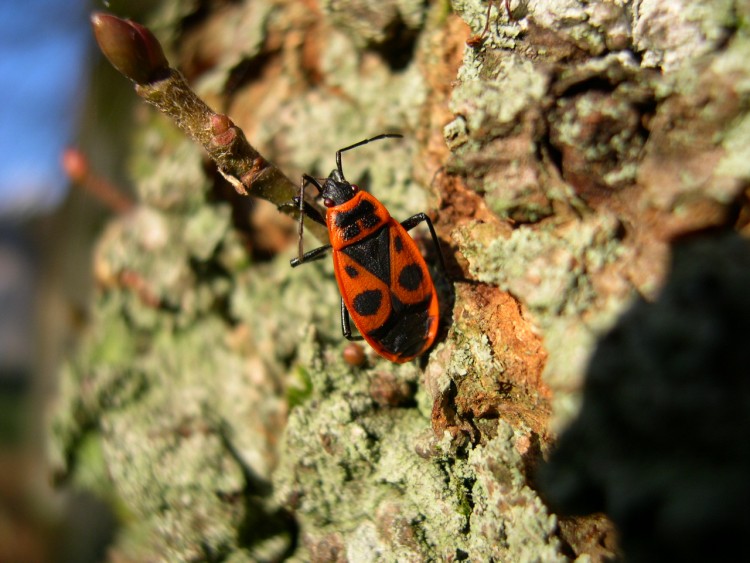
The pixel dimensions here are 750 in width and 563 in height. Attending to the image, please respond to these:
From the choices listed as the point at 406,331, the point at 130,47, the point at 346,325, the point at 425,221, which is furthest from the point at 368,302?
the point at 130,47

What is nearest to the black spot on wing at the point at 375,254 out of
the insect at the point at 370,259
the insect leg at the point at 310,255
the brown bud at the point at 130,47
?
the insect at the point at 370,259

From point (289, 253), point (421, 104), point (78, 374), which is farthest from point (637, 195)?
point (78, 374)

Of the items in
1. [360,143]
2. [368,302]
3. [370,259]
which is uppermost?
[360,143]

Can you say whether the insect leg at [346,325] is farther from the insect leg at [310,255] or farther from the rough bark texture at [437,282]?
the insect leg at [310,255]

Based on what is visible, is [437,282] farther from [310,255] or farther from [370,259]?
[310,255]

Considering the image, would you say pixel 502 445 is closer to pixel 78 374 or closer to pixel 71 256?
pixel 78 374

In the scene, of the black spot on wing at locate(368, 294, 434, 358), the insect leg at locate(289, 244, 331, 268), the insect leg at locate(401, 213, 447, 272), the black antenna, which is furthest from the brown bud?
the black spot on wing at locate(368, 294, 434, 358)

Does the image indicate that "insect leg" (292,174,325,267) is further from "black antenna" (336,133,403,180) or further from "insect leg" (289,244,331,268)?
"black antenna" (336,133,403,180)
